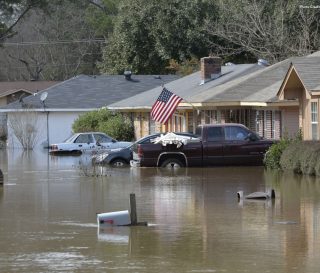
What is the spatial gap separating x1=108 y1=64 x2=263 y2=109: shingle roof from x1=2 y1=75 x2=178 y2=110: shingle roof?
186 inches

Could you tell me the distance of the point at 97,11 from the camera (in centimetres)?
8588

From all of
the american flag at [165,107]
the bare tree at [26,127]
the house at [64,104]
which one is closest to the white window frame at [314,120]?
the american flag at [165,107]

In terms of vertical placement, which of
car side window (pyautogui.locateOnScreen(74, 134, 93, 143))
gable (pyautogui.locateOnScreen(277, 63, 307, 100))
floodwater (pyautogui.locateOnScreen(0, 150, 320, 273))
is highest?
gable (pyautogui.locateOnScreen(277, 63, 307, 100))

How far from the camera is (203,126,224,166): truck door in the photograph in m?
37.2

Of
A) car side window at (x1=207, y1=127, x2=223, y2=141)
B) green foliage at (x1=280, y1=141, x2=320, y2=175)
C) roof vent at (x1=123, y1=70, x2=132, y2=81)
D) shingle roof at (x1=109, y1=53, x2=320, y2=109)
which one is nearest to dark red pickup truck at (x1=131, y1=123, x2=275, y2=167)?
car side window at (x1=207, y1=127, x2=223, y2=141)

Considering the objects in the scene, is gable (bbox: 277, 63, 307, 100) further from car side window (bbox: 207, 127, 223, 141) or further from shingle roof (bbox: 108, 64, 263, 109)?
shingle roof (bbox: 108, 64, 263, 109)

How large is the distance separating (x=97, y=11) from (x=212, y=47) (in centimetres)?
2312

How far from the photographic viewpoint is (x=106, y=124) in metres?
56.8

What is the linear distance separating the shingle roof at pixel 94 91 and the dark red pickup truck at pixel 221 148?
26.3 metres

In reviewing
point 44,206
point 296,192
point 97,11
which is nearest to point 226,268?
point 44,206

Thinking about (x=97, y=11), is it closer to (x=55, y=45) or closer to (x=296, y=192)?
(x=55, y=45)

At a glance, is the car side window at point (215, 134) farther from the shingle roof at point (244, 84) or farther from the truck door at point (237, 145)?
the shingle roof at point (244, 84)

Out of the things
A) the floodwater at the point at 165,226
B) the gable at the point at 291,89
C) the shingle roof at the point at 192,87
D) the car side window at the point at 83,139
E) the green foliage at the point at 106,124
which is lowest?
the floodwater at the point at 165,226

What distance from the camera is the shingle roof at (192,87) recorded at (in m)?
48.5
